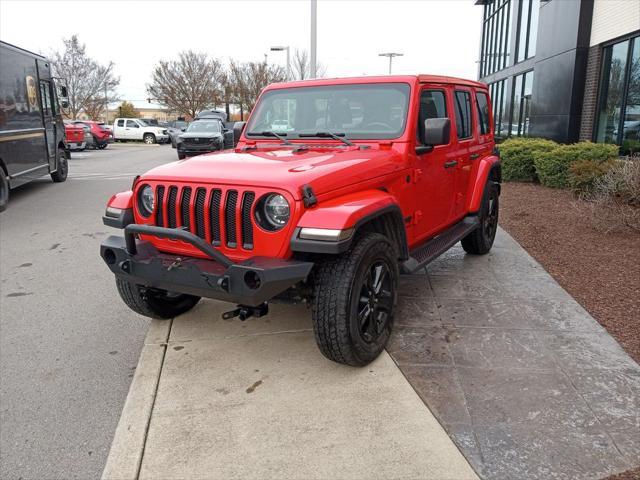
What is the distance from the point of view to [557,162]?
10.9 meters

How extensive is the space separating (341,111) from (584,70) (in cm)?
1077

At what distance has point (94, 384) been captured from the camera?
3.61m

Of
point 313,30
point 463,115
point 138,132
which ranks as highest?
point 313,30

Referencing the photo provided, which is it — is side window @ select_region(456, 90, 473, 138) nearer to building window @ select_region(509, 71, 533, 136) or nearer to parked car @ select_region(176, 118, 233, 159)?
building window @ select_region(509, 71, 533, 136)

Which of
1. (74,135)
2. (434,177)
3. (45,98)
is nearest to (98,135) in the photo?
(74,135)

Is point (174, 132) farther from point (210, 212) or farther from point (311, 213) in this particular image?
point (311, 213)

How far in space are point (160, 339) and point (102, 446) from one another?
1.30m

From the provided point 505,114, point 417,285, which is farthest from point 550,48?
point 417,285

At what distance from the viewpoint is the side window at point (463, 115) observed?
17.8ft

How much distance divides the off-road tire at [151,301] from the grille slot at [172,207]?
672 mm

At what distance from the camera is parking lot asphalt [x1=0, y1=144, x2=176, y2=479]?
2.92 m

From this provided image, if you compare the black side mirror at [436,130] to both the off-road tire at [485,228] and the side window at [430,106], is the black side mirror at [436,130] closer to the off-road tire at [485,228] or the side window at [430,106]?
the side window at [430,106]

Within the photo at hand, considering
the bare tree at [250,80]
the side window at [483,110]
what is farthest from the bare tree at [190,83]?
the side window at [483,110]

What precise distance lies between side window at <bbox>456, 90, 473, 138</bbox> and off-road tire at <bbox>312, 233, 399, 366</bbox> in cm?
237
